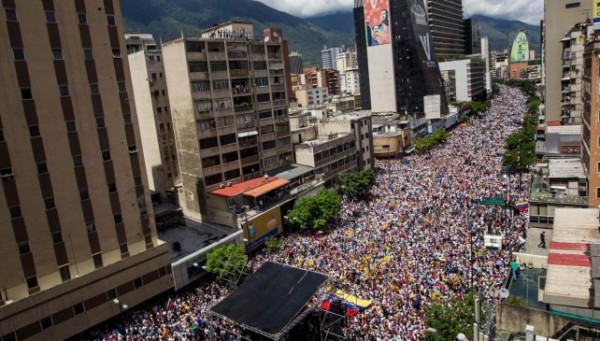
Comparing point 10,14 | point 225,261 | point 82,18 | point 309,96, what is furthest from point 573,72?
point 309,96

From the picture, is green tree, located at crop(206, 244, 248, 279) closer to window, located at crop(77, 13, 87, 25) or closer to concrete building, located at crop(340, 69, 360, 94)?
window, located at crop(77, 13, 87, 25)

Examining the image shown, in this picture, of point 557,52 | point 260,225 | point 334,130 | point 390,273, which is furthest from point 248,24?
point 557,52

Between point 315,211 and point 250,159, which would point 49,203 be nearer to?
point 250,159

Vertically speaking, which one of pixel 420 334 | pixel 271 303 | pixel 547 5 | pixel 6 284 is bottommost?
pixel 420 334

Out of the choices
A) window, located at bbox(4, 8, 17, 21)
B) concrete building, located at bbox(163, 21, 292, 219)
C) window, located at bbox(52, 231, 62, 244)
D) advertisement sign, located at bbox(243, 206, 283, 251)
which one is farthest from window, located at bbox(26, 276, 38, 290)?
concrete building, located at bbox(163, 21, 292, 219)

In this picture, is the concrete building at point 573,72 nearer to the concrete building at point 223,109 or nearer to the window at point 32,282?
the concrete building at point 223,109

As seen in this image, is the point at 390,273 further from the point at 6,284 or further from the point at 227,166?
the point at 6,284
